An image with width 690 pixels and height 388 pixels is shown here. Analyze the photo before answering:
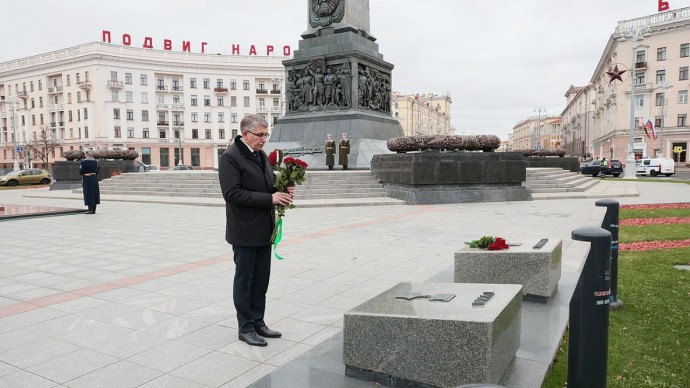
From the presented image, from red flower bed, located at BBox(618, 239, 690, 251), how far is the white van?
37331 mm

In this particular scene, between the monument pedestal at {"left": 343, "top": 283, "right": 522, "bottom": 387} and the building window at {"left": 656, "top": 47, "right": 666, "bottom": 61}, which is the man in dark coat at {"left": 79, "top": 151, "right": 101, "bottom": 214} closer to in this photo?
the monument pedestal at {"left": 343, "top": 283, "right": 522, "bottom": 387}

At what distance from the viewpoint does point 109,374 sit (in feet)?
11.7

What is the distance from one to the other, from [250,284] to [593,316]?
2.62 m

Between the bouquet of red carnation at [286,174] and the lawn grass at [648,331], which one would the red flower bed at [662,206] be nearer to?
the lawn grass at [648,331]

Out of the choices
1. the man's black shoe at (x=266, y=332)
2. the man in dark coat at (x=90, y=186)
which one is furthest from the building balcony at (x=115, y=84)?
the man's black shoe at (x=266, y=332)

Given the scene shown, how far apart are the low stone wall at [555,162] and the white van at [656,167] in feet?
55.1

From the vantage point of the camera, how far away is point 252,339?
4.10 meters

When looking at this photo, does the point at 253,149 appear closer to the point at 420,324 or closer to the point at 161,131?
the point at 420,324

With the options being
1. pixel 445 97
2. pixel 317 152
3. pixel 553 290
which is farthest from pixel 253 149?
pixel 445 97

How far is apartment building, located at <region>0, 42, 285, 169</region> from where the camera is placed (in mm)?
70375

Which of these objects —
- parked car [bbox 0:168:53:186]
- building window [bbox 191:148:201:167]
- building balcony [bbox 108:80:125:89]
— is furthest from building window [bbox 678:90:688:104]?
building balcony [bbox 108:80:125:89]

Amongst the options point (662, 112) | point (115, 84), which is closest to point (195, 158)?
point (115, 84)

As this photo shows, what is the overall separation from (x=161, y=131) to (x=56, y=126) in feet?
53.2

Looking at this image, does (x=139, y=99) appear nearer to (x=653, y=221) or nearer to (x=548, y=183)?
(x=548, y=183)
